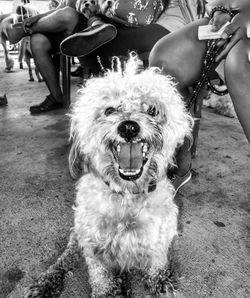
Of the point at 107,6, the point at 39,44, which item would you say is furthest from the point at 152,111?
the point at 39,44

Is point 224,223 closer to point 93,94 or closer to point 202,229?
point 202,229

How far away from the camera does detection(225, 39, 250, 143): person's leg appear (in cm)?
151

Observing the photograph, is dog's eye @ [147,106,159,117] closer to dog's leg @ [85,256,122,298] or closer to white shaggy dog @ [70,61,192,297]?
white shaggy dog @ [70,61,192,297]

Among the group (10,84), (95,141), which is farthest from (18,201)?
(10,84)

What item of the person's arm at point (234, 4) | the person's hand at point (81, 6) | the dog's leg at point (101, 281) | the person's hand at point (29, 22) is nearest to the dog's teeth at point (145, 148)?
the dog's leg at point (101, 281)

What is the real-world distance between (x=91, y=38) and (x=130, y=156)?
4.17 feet

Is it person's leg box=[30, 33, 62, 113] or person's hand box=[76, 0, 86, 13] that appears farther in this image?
person's leg box=[30, 33, 62, 113]

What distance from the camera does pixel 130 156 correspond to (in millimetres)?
1336

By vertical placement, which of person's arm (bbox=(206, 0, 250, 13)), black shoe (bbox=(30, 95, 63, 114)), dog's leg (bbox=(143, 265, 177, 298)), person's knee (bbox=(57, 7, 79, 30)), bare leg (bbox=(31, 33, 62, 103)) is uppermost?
person's arm (bbox=(206, 0, 250, 13))

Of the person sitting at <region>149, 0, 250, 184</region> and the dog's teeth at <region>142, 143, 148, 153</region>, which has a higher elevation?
the person sitting at <region>149, 0, 250, 184</region>

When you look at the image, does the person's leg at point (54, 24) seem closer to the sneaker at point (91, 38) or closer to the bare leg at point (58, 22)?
the bare leg at point (58, 22)

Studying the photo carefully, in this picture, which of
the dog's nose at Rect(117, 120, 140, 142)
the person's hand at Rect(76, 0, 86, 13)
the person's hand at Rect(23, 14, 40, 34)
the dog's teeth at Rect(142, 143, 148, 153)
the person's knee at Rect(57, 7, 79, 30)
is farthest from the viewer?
the person's hand at Rect(23, 14, 40, 34)

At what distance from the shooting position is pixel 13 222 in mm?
1761

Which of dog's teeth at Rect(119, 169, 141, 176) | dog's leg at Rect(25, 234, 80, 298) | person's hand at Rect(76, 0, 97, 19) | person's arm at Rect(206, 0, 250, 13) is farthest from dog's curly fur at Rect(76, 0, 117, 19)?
dog's leg at Rect(25, 234, 80, 298)
